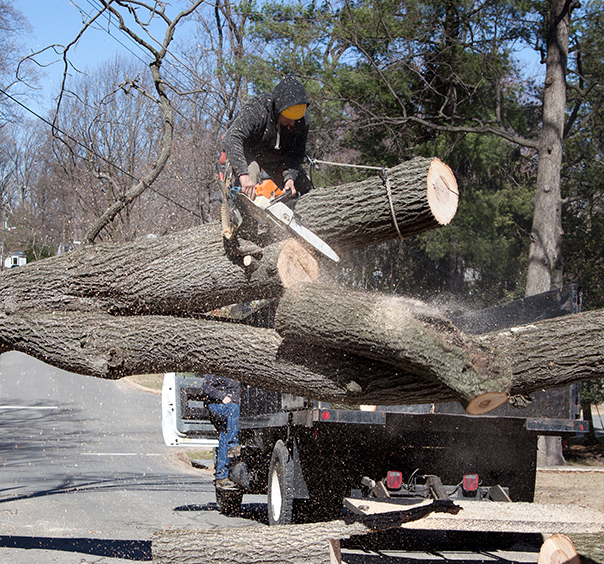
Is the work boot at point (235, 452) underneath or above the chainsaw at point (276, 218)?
underneath

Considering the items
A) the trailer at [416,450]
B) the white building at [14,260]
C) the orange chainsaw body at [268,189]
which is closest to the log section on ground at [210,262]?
the orange chainsaw body at [268,189]

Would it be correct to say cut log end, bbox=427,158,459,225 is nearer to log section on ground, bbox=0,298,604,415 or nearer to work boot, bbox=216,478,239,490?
log section on ground, bbox=0,298,604,415

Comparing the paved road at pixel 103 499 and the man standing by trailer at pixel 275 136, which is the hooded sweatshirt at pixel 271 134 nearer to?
the man standing by trailer at pixel 275 136

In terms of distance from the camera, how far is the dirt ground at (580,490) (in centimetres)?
549

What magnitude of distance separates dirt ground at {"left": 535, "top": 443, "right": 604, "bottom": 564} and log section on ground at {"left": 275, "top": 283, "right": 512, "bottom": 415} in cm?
253

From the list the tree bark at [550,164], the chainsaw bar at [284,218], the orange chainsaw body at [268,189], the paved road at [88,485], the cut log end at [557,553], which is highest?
the tree bark at [550,164]

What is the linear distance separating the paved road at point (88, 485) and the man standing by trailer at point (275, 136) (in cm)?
341

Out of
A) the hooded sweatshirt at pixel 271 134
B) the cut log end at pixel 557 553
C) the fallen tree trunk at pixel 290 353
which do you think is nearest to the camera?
the fallen tree trunk at pixel 290 353

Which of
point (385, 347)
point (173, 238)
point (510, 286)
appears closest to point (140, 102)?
point (510, 286)

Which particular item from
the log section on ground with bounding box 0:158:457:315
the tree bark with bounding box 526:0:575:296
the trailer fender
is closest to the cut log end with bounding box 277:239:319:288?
the log section on ground with bounding box 0:158:457:315

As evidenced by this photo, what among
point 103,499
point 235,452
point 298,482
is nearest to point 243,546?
point 298,482

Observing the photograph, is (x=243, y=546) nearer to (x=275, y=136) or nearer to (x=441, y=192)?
(x=441, y=192)

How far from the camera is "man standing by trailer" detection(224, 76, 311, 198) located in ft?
16.8

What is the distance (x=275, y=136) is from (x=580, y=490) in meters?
7.04
